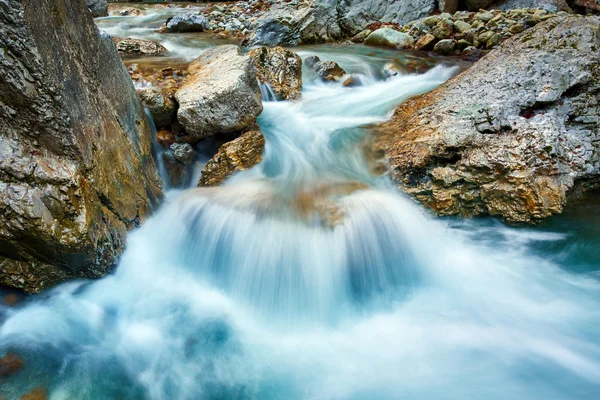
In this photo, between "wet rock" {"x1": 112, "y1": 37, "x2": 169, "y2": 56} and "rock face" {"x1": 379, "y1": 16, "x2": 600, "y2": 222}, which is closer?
"rock face" {"x1": 379, "y1": 16, "x2": 600, "y2": 222}

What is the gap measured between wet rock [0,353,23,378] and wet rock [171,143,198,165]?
3.11 metres

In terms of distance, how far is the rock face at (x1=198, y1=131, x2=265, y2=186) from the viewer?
206 inches

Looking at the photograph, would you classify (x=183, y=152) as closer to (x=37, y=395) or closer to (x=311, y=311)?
(x=311, y=311)

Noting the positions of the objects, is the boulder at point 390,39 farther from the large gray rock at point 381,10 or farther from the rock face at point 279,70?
the rock face at point 279,70

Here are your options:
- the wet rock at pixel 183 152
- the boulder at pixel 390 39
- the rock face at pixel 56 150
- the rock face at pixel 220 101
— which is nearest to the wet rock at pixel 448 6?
the boulder at pixel 390 39

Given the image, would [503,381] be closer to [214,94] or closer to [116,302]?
[116,302]

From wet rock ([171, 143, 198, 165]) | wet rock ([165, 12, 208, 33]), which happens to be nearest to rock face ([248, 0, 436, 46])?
wet rock ([165, 12, 208, 33])

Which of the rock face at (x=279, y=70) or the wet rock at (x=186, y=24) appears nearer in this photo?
the rock face at (x=279, y=70)

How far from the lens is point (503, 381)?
3090 millimetres

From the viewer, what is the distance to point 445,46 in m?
10.4

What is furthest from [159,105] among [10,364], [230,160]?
[10,364]

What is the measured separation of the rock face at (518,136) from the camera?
4.40 metres

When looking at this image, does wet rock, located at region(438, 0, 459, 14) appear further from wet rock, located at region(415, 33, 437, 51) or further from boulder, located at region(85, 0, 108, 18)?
boulder, located at region(85, 0, 108, 18)

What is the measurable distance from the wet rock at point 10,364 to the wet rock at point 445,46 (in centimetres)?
1147
